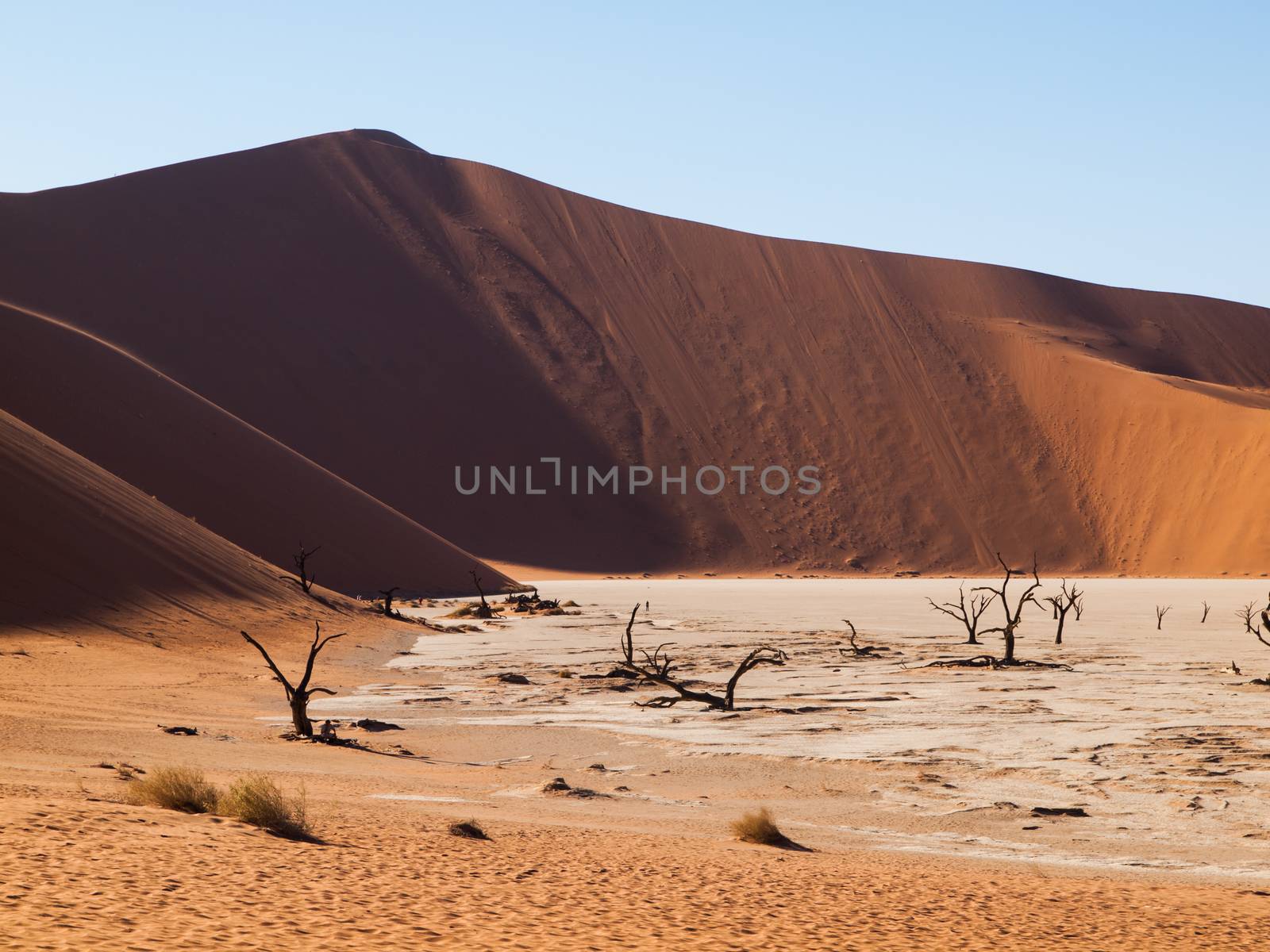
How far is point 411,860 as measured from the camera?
21.4 ft

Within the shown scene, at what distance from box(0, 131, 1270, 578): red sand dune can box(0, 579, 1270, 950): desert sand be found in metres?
41.6

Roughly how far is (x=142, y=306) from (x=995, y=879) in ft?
204

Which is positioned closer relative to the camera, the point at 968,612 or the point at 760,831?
the point at 760,831

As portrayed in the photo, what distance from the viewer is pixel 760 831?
26.2 ft

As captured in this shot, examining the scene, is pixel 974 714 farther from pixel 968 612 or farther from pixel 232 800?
pixel 968 612

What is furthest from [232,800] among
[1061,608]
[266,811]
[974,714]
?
[1061,608]

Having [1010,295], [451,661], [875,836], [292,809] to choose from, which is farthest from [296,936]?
[1010,295]

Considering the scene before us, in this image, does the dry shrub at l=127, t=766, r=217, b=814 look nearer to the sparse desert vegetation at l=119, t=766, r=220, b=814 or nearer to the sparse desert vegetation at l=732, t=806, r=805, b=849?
the sparse desert vegetation at l=119, t=766, r=220, b=814

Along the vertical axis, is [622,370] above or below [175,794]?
above

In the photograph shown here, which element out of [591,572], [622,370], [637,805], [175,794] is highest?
[622,370]

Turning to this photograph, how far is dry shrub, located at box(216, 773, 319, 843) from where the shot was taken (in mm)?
6973

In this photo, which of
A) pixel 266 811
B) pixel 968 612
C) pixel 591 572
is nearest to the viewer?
pixel 266 811

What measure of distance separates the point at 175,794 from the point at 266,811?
0.87 metres

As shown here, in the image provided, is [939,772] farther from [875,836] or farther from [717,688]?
[717,688]
